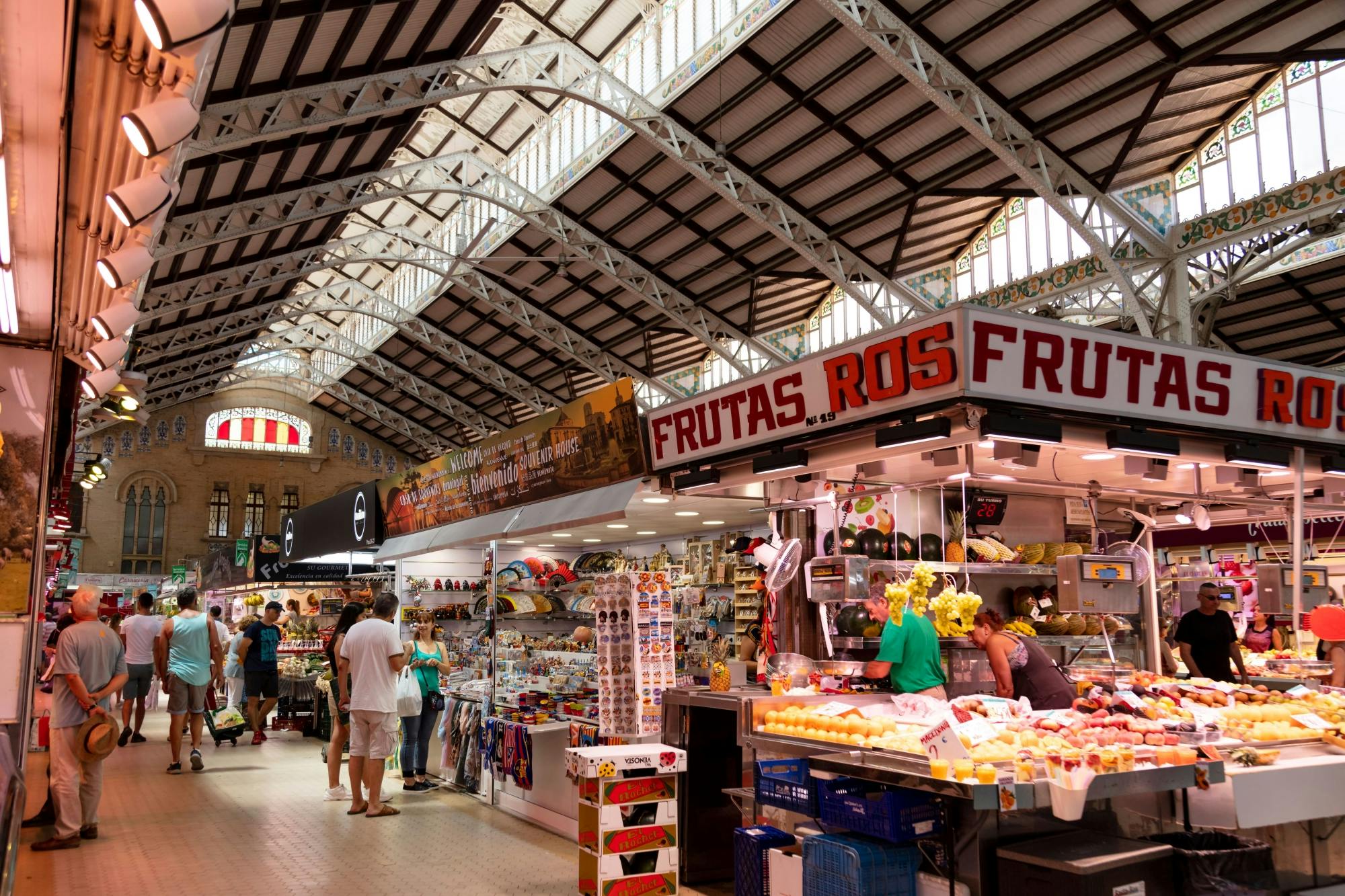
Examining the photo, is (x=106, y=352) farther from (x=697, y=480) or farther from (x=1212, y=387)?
(x=1212, y=387)

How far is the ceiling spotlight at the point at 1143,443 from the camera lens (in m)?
5.42

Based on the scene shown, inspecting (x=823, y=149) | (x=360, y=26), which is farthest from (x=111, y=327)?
(x=823, y=149)

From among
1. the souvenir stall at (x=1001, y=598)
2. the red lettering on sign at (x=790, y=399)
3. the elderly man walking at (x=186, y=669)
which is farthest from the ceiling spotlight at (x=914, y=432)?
the elderly man walking at (x=186, y=669)

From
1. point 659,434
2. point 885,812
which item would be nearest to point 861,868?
point 885,812

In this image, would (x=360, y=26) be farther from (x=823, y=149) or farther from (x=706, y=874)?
(x=706, y=874)

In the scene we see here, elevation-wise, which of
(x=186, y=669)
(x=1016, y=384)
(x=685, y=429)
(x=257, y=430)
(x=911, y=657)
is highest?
(x=257, y=430)

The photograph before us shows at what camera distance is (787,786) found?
191 inches

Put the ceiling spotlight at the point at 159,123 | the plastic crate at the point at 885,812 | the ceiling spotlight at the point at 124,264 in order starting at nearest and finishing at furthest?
the ceiling spotlight at the point at 159,123 < the ceiling spotlight at the point at 124,264 < the plastic crate at the point at 885,812

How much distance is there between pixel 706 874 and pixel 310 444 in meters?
35.8

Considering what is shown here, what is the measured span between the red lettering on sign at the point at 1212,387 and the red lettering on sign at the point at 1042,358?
1.17m

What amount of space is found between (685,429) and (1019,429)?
2626 millimetres

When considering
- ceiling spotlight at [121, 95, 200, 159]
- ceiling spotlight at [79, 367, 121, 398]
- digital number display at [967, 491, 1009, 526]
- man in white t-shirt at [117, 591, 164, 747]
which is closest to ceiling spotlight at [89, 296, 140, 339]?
ceiling spotlight at [79, 367, 121, 398]

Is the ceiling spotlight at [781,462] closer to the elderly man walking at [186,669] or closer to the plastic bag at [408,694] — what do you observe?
the plastic bag at [408,694]

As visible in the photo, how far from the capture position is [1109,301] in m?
16.2
